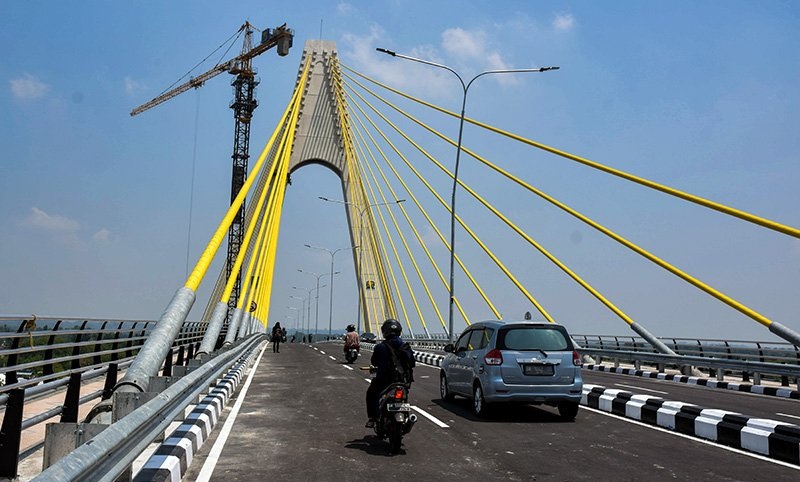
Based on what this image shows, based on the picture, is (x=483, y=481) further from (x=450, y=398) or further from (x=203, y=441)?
(x=450, y=398)

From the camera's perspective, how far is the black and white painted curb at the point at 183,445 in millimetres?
5949

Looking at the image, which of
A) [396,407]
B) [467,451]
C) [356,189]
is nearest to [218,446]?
[396,407]

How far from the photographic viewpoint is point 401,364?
29.3 ft

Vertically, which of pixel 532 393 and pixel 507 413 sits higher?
pixel 532 393

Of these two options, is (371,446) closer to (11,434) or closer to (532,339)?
(532,339)

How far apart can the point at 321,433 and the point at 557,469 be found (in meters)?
3.55

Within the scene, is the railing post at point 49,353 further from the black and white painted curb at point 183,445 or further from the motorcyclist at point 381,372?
the motorcyclist at point 381,372

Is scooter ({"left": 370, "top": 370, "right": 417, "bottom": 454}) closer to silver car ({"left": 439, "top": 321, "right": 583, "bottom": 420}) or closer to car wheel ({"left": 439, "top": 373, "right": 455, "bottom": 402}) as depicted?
silver car ({"left": 439, "top": 321, "right": 583, "bottom": 420})

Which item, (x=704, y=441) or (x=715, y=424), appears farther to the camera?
(x=715, y=424)

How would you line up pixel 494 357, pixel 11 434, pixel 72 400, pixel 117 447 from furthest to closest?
pixel 494 357 → pixel 72 400 → pixel 11 434 → pixel 117 447

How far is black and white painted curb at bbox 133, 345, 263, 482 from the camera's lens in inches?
234

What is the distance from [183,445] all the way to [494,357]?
5504 mm

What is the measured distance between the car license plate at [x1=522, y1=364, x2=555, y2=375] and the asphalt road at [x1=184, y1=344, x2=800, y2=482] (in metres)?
0.76

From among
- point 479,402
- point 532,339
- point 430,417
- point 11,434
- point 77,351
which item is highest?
point 532,339
